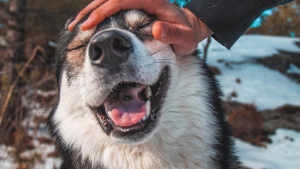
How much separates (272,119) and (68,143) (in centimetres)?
671

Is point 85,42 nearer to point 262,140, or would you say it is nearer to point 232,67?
point 262,140

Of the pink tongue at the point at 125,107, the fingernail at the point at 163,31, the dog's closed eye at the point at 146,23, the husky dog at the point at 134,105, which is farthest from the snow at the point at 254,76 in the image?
the fingernail at the point at 163,31

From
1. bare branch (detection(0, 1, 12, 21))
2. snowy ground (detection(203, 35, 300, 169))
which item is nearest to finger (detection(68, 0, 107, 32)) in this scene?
snowy ground (detection(203, 35, 300, 169))

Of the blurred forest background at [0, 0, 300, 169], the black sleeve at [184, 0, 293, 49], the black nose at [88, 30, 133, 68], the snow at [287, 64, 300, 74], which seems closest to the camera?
the black nose at [88, 30, 133, 68]

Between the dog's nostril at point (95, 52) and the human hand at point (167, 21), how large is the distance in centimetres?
27

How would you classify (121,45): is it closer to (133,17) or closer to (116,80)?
(116,80)

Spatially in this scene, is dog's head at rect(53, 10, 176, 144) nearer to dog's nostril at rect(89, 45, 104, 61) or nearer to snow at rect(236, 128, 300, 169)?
dog's nostril at rect(89, 45, 104, 61)

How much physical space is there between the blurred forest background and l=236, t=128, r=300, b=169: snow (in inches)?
18.1

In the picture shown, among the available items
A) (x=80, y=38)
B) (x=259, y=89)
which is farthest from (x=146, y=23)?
(x=259, y=89)

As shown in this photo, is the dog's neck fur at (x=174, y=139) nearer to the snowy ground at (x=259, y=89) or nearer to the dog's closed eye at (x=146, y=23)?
the dog's closed eye at (x=146, y=23)

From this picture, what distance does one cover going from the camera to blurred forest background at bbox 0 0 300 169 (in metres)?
4.69

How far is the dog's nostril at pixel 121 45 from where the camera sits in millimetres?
1737

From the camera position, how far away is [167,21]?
1939mm

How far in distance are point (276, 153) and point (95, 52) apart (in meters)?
5.63
